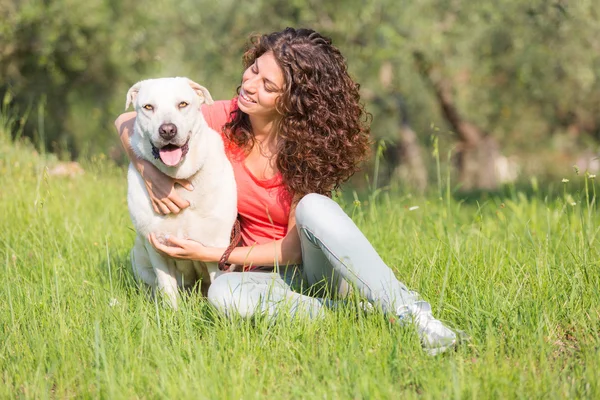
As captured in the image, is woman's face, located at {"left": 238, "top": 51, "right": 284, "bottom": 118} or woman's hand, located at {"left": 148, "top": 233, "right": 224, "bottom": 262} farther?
woman's face, located at {"left": 238, "top": 51, "right": 284, "bottom": 118}

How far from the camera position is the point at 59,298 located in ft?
10.8

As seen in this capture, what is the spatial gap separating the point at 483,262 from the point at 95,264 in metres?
2.26

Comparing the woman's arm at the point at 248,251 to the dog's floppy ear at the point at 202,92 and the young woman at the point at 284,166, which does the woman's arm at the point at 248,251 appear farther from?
the dog's floppy ear at the point at 202,92

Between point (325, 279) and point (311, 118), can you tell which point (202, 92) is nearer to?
point (311, 118)

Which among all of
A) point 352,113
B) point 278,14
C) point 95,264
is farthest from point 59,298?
point 278,14

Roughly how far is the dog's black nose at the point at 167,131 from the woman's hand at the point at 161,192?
28cm

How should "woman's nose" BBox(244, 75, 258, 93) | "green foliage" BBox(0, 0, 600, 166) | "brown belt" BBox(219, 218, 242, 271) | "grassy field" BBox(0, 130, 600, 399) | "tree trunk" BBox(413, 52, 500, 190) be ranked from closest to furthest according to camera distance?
"grassy field" BBox(0, 130, 600, 399)
"brown belt" BBox(219, 218, 242, 271)
"woman's nose" BBox(244, 75, 258, 93)
"green foliage" BBox(0, 0, 600, 166)
"tree trunk" BBox(413, 52, 500, 190)

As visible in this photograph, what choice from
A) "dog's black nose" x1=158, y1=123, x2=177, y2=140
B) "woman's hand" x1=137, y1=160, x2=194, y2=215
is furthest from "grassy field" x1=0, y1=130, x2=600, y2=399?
"dog's black nose" x1=158, y1=123, x2=177, y2=140

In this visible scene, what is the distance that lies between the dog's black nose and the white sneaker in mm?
1414

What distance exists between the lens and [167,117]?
3.31 meters

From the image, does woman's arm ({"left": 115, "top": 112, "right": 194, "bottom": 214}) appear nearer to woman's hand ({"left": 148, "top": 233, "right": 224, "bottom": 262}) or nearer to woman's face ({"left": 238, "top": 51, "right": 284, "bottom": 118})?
woman's hand ({"left": 148, "top": 233, "right": 224, "bottom": 262})

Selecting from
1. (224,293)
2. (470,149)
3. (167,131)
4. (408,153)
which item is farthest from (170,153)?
(470,149)

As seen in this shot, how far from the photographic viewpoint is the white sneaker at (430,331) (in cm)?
281

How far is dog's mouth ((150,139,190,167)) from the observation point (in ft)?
11.0
